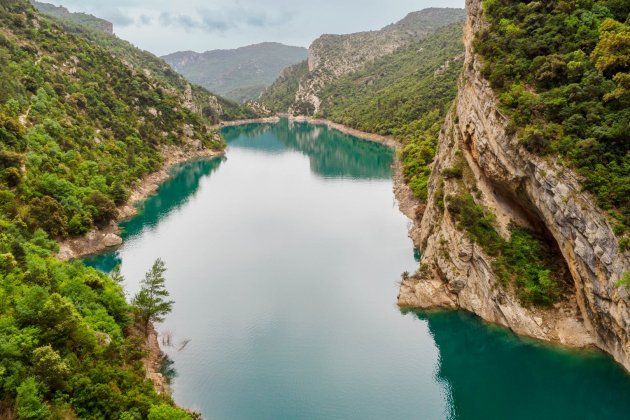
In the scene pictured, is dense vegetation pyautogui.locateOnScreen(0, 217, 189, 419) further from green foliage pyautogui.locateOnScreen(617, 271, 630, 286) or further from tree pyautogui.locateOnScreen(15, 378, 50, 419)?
green foliage pyautogui.locateOnScreen(617, 271, 630, 286)

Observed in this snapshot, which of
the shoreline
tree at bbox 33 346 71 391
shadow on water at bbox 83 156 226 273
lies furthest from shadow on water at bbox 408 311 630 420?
the shoreline

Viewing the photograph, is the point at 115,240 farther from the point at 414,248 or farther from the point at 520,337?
the point at 520,337

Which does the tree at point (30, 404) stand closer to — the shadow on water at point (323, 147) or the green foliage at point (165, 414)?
the green foliage at point (165, 414)

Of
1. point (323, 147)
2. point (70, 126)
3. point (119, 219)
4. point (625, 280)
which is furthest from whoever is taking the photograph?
point (323, 147)

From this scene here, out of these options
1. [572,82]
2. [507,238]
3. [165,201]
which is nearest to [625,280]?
[507,238]

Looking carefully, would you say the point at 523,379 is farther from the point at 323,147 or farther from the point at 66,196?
the point at 323,147

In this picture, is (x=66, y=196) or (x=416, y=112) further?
(x=416, y=112)
